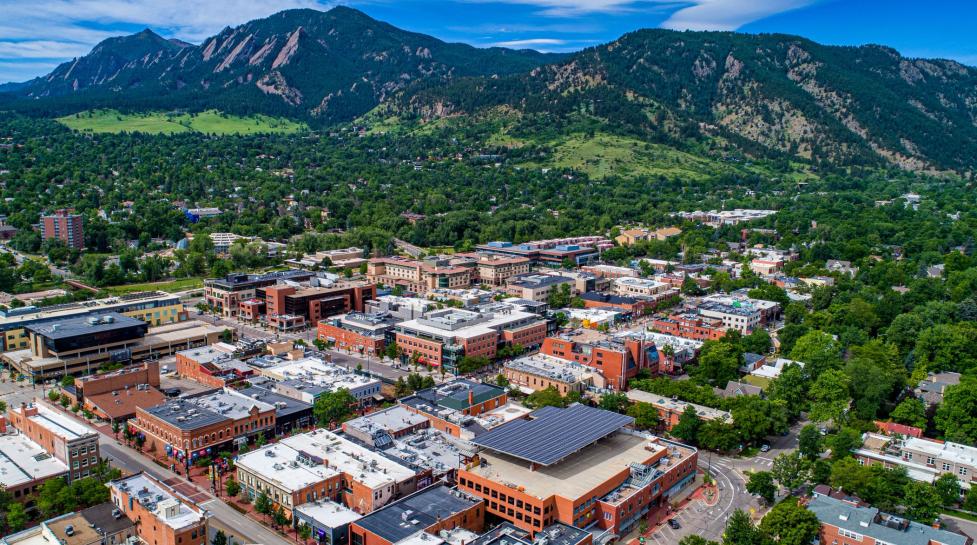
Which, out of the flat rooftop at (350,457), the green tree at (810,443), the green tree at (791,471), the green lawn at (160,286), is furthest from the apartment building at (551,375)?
the green lawn at (160,286)

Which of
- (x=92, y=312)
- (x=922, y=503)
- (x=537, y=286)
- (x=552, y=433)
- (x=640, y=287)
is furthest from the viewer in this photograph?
(x=640, y=287)

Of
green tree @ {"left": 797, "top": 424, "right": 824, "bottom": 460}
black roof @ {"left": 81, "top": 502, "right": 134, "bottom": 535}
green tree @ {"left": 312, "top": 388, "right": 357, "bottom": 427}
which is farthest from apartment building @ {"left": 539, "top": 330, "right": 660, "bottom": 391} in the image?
black roof @ {"left": 81, "top": 502, "right": 134, "bottom": 535}

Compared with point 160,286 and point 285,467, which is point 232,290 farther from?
point 285,467

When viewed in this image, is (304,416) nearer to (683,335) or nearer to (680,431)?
(680,431)

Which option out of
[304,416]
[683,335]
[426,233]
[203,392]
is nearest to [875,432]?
[683,335]

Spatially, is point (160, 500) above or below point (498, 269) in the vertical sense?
below

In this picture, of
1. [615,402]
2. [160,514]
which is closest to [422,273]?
[615,402]
